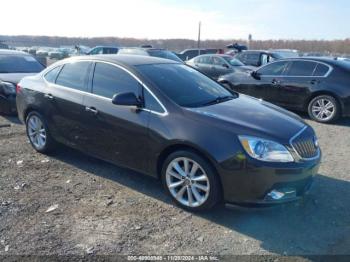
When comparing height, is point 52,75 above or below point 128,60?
below

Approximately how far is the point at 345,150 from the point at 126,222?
14.4 ft

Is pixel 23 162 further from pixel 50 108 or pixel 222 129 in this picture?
pixel 222 129

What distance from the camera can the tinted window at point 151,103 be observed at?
4.26 m

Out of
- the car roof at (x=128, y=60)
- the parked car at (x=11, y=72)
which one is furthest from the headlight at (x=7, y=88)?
the car roof at (x=128, y=60)

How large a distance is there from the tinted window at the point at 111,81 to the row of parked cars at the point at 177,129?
14 mm

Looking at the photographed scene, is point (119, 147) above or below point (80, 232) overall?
above

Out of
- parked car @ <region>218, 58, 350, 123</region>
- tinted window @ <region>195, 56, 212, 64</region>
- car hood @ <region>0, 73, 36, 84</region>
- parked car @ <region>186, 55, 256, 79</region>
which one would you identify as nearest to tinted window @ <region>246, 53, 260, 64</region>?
parked car @ <region>186, 55, 256, 79</region>

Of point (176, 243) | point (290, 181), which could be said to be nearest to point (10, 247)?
point (176, 243)

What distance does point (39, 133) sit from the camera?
5.91 metres

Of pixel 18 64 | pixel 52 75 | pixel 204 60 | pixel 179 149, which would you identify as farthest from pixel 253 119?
pixel 204 60

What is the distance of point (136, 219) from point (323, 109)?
6383 mm

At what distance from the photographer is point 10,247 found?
3414mm

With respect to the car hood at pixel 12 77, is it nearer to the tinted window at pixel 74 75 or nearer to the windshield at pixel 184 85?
the tinted window at pixel 74 75

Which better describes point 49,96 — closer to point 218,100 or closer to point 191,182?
point 218,100
